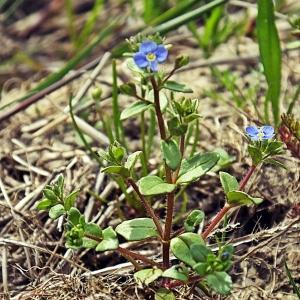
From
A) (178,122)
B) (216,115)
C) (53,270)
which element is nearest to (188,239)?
(178,122)

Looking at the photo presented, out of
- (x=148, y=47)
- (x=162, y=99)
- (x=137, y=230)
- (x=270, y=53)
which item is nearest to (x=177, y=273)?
(x=137, y=230)

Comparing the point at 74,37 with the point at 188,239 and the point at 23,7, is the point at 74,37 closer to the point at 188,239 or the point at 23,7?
the point at 23,7

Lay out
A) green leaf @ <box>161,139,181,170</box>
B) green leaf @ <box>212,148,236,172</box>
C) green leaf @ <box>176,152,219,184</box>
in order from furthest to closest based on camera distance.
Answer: green leaf @ <box>212,148,236,172</box> → green leaf @ <box>176,152,219,184</box> → green leaf @ <box>161,139,181,170</box>

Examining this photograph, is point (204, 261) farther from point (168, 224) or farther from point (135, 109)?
point (135, 109)

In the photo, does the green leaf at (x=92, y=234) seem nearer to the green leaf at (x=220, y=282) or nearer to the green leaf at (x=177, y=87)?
the green leaf at (x=220, y=282)

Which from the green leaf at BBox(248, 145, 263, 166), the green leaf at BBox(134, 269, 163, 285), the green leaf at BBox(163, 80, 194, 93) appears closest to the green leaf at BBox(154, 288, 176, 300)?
the green leaf at BBox(134, 269, 163, 285)

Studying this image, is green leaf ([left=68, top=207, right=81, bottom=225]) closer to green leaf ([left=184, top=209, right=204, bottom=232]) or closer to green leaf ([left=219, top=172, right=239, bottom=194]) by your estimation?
green leaf ([left=184, top=209, right=204, bottom=232])
